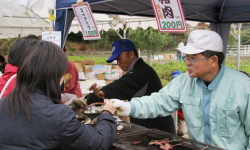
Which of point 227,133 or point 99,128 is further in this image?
point 227,133

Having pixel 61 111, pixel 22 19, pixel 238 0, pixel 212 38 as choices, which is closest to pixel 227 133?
→ pixel 212 38

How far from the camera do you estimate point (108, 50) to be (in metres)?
29.3

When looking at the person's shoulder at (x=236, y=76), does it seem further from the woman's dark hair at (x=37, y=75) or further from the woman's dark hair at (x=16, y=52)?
the woman's dark hair at (x=16, y=52)

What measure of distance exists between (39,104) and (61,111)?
0.12 metres

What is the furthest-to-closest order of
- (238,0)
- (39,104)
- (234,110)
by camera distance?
(238,0) < (234,110) < (39,104)

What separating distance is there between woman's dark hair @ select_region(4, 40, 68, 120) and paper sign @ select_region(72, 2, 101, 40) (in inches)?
76.3

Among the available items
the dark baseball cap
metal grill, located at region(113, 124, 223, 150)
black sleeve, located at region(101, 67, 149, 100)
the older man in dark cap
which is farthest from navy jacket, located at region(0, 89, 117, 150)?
the dark baseball cap

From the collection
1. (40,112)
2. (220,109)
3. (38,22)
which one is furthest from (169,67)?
(40,112)

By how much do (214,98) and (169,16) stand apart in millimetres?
1046

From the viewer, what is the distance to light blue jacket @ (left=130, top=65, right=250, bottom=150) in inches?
75.4

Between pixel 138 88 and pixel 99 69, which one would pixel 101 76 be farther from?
pixel 138 88

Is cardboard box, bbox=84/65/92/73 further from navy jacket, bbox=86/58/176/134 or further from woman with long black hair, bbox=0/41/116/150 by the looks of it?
woman with long black hair, bbox=0/41/116/150

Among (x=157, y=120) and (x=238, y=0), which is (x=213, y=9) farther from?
(x=157, y=120)

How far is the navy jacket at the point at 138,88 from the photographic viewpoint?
2.76 m
